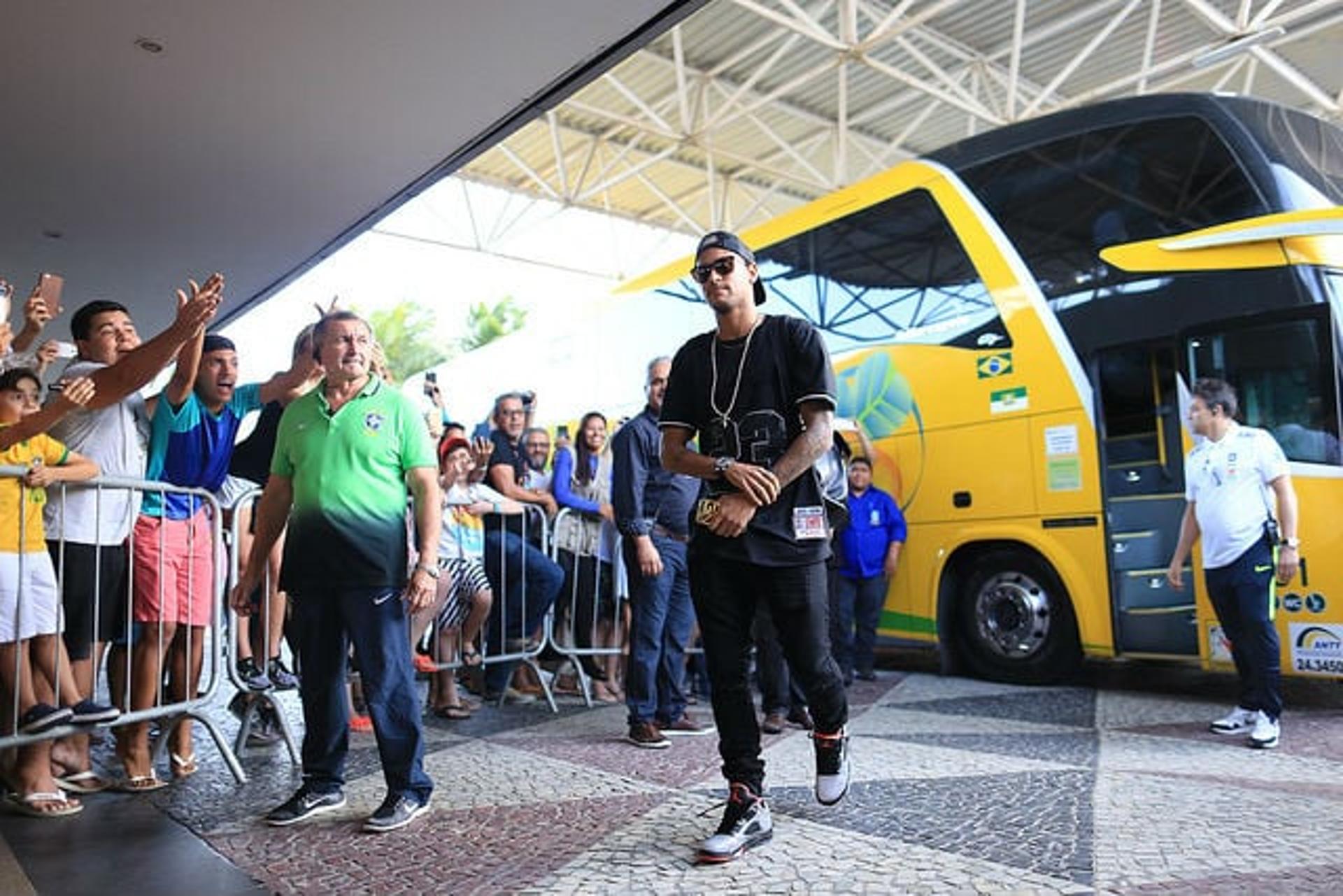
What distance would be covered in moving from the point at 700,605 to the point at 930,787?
1.31 m

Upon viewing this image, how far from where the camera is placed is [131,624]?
13.5 ft

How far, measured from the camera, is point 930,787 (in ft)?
12.7

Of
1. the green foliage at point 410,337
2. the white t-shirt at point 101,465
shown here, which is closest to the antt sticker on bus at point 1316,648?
the white t-shirt at point 101,465

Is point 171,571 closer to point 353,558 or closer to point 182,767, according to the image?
point 182,767

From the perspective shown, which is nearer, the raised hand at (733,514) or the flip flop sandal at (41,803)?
the raised hand at (733,514)

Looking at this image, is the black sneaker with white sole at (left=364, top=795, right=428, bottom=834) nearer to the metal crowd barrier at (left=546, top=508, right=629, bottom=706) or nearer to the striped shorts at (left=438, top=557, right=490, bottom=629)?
the striped shorts at (left=438, top=557, right=490, bottom=629)

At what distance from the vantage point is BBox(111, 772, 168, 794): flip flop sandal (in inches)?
158

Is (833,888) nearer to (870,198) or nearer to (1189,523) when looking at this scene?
(1189,523)

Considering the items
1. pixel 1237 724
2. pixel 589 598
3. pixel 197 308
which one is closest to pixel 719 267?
pixel 197 308

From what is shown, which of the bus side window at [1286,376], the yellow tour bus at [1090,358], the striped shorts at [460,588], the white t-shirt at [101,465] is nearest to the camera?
the white t-shirt at [101,465]

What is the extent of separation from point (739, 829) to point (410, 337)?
134 feet

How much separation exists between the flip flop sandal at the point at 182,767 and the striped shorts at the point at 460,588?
170cm

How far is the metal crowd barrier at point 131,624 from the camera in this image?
143 inches

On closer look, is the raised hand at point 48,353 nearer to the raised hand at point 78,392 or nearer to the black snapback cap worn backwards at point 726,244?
the raised hand at point 78,392
